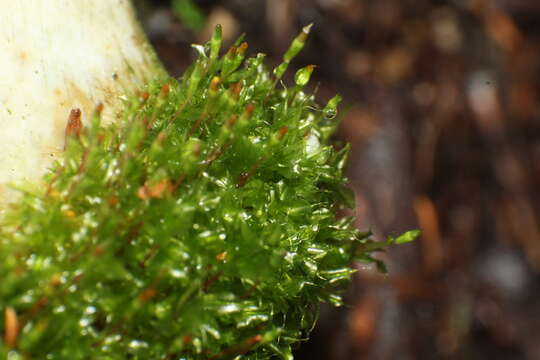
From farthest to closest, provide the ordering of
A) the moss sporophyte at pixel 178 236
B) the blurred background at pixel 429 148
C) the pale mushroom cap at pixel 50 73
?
the blurred background at pixel 429 148 → the pale mushroom cap at pixel 50 73 → the moss sporophyte at pixel 178 236

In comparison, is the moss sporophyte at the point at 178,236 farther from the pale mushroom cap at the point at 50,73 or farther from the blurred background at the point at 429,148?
the blurred background at the point at 429,148

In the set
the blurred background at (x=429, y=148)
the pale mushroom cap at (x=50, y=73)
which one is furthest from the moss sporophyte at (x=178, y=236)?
the blurred background at (x=429, y=148)

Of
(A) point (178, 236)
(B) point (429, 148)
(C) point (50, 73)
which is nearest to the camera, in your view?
(A) point (178, 236)

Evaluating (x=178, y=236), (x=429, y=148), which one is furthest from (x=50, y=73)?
(x=429, y=148)

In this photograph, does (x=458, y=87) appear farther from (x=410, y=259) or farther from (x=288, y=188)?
(x=288, y=188)

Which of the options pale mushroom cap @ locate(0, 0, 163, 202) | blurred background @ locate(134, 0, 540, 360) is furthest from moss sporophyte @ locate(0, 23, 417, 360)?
blurred background @ locate(134, 0, 540, 360)

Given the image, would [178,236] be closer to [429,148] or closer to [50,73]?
[50,73]
